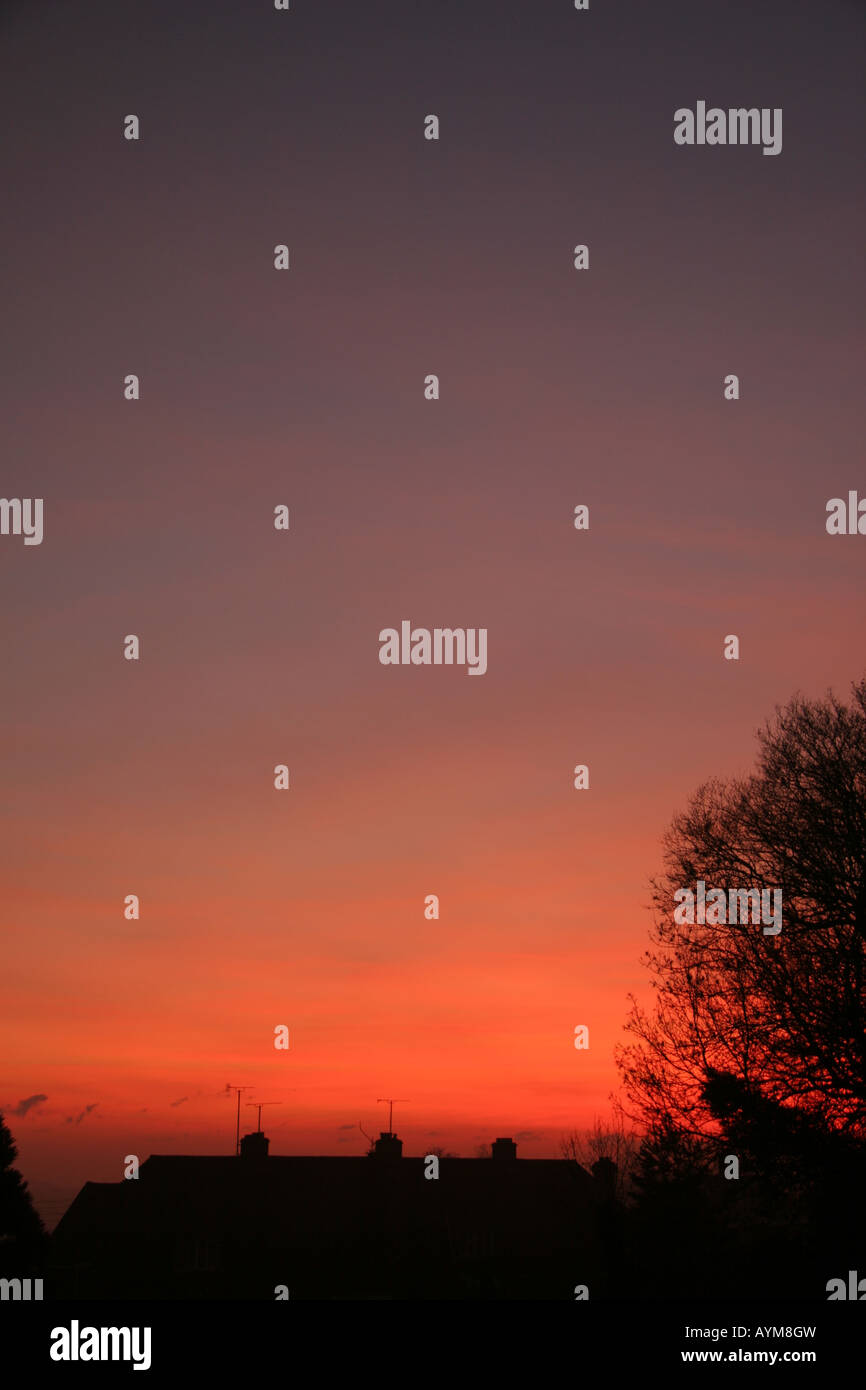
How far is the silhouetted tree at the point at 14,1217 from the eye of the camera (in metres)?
38.5

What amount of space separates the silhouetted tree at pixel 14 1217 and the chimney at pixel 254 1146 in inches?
755

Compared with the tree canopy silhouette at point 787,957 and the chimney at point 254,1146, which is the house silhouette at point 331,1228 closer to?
the chimney at point 254,1146

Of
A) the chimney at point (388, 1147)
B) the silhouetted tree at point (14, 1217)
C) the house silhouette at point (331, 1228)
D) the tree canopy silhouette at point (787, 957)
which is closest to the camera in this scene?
the tree canopy silhouette at point (787, 957)

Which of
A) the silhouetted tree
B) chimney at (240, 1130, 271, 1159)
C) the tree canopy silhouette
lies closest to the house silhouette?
chimney at (240, 1130, 271, 1159)

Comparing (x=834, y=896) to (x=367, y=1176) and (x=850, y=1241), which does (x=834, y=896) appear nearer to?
(x=850, y=1241)

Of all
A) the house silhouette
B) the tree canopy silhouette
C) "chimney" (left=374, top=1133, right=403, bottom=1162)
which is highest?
the tree canopy silhouette

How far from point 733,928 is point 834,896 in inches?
91.8

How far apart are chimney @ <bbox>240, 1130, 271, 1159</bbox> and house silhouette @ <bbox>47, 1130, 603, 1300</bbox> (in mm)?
54

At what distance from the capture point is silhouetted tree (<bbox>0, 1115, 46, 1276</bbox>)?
126ft

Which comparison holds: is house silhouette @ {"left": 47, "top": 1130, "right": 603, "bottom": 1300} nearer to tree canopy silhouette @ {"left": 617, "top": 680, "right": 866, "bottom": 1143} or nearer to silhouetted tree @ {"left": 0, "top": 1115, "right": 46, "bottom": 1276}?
silhouetted tree @ {"left": 0, "top": 1115, "right": 46, "bottom": 1276}

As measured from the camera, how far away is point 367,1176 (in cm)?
5659

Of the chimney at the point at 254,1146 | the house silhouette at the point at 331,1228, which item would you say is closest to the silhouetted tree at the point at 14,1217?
the house silhouette at the point at 331,1228
